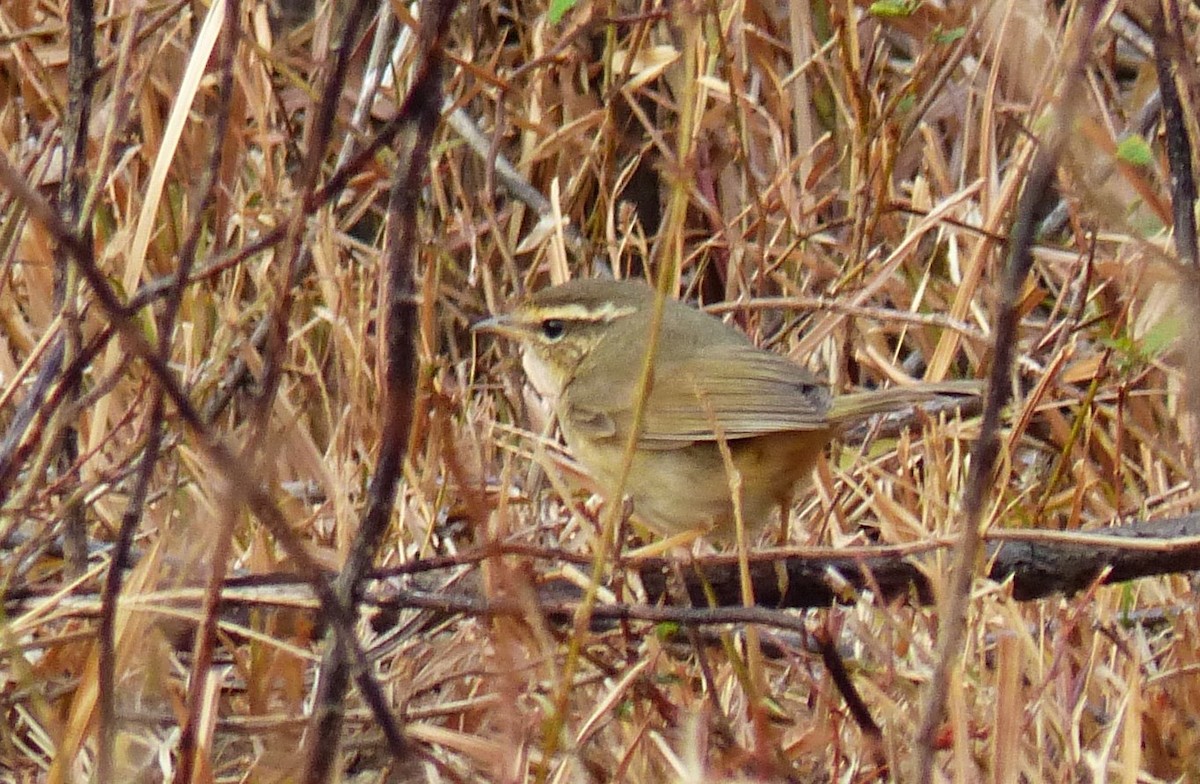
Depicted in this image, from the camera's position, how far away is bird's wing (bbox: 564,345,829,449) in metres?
3.46

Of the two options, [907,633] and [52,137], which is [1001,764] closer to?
[907,633]

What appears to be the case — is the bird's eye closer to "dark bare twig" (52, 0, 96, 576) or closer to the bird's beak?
the bird's beak

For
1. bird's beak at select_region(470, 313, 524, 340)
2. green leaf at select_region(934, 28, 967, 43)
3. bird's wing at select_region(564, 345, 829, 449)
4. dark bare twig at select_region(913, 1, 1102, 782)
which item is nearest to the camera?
dark bare twig at select_region(913, 1, 1102, 782)

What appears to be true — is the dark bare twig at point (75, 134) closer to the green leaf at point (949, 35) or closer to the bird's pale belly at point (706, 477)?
the bird's pale belly at point (706, 477)

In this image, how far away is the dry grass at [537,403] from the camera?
2430 millimetres

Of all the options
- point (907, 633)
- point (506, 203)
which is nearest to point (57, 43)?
point (506, 203)

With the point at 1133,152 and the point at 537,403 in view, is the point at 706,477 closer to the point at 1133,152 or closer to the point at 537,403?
the point at 537,403

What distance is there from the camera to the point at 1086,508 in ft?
12.6

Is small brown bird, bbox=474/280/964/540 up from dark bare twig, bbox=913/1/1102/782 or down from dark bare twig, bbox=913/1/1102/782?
down

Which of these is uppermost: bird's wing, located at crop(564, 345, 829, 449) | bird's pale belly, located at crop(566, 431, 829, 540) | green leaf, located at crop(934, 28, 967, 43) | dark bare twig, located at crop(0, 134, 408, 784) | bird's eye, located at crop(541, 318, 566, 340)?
green leaf, located at crop(934, 28, 967, 43)

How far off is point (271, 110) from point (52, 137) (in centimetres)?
83

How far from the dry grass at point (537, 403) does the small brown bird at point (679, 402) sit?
0.61ft

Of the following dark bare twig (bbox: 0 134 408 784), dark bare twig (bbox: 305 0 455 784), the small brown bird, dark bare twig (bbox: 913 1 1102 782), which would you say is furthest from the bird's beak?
dark bare twig (bbox: 913 1 1102 782)

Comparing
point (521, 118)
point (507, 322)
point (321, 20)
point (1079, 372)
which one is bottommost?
point (1079, 372)
